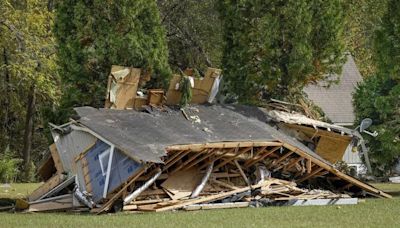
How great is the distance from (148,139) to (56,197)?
2.70 m

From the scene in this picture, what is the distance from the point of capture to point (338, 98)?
44969 millimetres

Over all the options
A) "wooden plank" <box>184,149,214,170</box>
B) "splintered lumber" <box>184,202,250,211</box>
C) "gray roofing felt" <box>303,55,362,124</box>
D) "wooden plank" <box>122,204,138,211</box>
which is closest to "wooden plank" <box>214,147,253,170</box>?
"wooden plank" <box>184,149,214,170</box>

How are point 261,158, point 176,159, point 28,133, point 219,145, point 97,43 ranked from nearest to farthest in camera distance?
point 176,159
point 219,145
point 261,158
point 97,43
point 28,133

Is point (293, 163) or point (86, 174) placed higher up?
point (293, 163)

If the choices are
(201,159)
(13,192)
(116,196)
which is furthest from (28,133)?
(116,196)

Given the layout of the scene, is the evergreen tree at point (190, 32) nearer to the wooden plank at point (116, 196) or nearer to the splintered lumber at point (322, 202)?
the splintered lumber at point (322, 202)

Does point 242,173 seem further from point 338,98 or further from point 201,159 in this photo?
point 338,98

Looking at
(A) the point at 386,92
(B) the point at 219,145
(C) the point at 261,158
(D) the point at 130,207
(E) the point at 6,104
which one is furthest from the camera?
(E) the point at 6,104

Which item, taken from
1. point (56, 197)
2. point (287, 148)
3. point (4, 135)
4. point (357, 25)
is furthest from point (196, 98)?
point (357, 25)

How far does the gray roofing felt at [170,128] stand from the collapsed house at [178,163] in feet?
0.09

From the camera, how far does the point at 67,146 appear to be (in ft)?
63.4

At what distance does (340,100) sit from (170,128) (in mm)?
27404

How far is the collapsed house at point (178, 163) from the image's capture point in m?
17.5

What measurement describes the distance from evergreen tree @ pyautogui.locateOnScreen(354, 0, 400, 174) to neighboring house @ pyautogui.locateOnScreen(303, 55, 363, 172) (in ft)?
44.7
